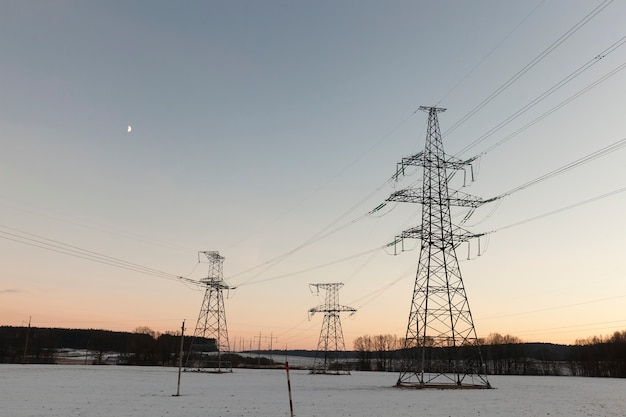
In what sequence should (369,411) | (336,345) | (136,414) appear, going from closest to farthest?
(136,414) → (369,411) → (336,345)

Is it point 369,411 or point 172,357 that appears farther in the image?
point 172,357

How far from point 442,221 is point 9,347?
183 meters

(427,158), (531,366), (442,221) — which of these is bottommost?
(531,366)

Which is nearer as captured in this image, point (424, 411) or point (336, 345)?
point (424, 411)

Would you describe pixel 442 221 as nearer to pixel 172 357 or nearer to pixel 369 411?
pixel 369 411

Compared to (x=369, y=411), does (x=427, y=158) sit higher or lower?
higher

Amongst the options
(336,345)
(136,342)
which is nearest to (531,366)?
(336,345)

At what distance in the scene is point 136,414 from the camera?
76.7ft

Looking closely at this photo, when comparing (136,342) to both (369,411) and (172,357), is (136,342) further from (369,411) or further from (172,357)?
(369,411)

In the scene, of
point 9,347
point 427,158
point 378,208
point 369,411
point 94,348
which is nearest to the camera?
point 369,411

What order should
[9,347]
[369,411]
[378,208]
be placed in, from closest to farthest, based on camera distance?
[369,411] → [378,208] → [9,347]

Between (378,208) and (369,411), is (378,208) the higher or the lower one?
the higher one

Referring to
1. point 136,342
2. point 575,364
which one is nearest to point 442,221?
point 136,342

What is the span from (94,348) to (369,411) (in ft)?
619
